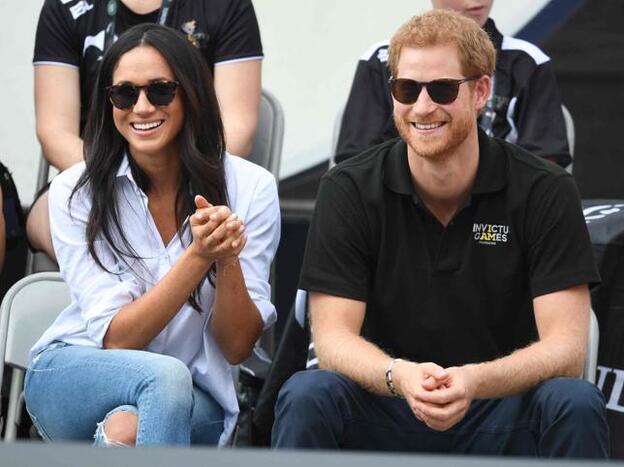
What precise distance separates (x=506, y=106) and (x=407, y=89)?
3.23ft

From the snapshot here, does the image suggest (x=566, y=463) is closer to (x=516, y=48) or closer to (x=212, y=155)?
(x=212, y=155)

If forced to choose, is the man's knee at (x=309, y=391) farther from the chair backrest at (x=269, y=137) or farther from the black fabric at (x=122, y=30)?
the black fabric at (x=122, y=30)

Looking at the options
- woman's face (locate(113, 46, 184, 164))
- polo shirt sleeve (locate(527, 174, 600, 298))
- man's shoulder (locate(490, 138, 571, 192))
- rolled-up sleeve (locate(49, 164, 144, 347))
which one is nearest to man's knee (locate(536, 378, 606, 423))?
polo shirt sleeve (locate(527, 174, 600, 298))

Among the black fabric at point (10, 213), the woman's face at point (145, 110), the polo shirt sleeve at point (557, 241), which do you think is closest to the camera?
the polo shirt sleeve at point (557, 241)

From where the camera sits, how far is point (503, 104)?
3682mm

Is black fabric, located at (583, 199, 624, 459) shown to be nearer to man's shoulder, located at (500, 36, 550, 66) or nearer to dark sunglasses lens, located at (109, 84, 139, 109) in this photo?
man's shoulder, located at (500, 36, 550, 66)

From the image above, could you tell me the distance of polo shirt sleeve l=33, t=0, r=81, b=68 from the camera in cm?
367

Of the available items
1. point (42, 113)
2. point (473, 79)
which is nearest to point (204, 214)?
point (473, 79)

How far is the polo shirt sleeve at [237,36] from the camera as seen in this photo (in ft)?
11.9

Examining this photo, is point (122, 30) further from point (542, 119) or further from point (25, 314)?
point (542, 119)

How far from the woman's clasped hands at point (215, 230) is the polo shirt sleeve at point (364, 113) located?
3.48ft

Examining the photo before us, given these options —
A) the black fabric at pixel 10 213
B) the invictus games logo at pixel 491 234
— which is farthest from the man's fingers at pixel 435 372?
the black fabric at pixel 10 213

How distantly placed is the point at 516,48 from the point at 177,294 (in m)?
1.59

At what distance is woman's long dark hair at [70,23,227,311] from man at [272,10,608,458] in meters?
0.30
